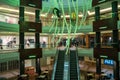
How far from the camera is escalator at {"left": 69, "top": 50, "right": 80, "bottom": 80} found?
48.2 ft

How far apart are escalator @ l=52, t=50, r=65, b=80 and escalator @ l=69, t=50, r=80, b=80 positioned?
838 millimetres

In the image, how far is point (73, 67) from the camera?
15969 mm

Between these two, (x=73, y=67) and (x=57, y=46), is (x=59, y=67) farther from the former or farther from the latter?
(x=57, y=46)

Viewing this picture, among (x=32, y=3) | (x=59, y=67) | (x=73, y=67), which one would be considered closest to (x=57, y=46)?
(x=59, y=67)

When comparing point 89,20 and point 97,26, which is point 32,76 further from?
point 89,20

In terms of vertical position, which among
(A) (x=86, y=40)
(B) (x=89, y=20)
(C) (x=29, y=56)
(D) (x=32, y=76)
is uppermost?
(B) (x=89, y=20)

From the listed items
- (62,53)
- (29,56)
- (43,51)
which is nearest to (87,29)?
(62,53)

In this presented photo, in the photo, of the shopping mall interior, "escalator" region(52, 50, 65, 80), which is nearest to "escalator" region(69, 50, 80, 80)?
the shopping mall interior

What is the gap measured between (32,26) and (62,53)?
4.84m

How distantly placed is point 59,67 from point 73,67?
1395 millimetres

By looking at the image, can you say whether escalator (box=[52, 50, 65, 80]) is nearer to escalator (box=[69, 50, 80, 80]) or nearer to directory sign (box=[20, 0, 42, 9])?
escalator (box=[69, 50, 80, 80])

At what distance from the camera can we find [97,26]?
15422 mm

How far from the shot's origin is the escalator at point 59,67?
1491 centimetres

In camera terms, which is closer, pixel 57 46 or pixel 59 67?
pixel 57 46
